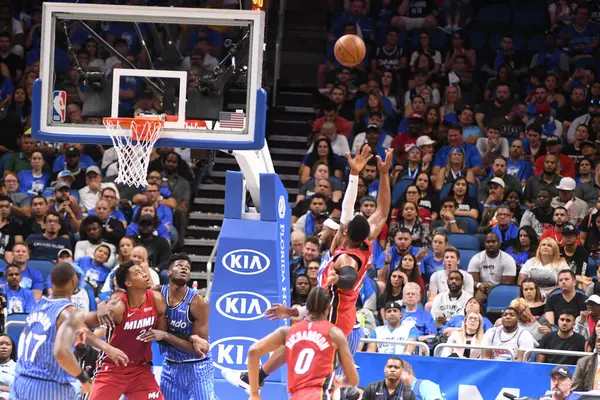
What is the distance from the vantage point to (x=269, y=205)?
A: 11820 mm

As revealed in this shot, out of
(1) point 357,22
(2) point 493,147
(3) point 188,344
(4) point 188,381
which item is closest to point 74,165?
(1) point 357,22

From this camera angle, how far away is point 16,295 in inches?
543

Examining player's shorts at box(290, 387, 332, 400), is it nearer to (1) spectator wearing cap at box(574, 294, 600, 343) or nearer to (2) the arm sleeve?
(2) the arm sleeve

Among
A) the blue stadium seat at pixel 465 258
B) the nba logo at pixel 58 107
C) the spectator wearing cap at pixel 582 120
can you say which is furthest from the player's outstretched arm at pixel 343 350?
the spectator wearing cap at pixel 582 120

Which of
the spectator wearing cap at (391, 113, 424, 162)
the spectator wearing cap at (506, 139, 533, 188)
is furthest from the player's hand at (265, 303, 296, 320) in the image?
the spectator wearing cap at (391, 113, 424, 162)

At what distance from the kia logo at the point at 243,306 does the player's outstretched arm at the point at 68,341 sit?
11.3ft

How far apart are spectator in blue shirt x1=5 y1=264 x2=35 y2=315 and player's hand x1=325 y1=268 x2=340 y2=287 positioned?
5.54 m

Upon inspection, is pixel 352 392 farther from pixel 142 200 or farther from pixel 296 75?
pixel 296 75

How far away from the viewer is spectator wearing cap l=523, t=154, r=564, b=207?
50.3 feet

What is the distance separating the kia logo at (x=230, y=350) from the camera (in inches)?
458

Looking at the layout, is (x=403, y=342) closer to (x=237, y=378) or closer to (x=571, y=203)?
(x=237, y=378)

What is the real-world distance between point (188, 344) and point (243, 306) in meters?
2.10

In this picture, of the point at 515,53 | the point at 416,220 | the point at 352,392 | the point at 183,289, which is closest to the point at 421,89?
the point at 515,53

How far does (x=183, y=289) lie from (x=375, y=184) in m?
6.33
